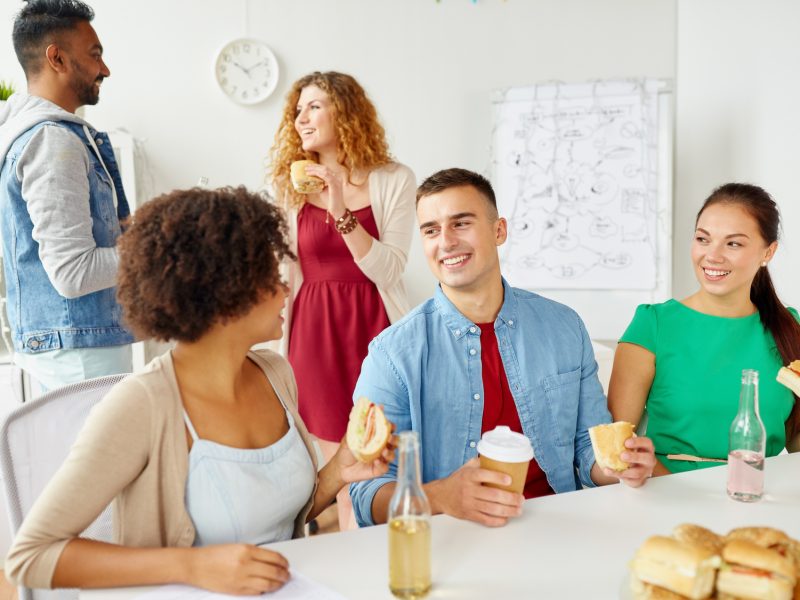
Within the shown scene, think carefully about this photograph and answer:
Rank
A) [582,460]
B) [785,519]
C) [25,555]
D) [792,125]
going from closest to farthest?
[25,555] → [785,519] → [582,460] → [792,125]

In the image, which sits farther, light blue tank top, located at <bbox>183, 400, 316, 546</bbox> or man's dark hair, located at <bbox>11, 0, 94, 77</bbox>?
man's dark hair, located at <bbox>11, 0, 94, 77</bbox>

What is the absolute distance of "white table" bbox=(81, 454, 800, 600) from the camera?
3.47 feet

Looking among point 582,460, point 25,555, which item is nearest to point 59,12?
point 25,555

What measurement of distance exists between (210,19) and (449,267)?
2688mm

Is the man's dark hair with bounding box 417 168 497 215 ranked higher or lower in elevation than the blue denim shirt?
higher

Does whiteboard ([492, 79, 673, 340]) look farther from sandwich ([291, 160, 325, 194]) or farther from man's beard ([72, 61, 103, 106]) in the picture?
man's beard ([72, 61, 103, 106])

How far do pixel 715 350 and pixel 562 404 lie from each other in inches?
17.5

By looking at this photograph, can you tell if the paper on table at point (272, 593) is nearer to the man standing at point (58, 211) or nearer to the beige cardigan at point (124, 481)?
the beige cardigan at point (124, 481)

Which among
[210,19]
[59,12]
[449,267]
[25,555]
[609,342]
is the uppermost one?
[210,19]

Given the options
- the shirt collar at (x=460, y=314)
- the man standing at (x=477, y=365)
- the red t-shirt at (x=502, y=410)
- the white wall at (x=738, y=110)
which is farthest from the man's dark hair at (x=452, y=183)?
the white wall at (x=738, y=110)

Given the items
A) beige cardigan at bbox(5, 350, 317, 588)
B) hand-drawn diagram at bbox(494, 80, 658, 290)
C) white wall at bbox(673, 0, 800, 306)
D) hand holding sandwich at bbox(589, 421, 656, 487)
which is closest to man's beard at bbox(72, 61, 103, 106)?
beige cardigan at bbox(5, 350, 317, 588)

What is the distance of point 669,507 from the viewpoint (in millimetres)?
1348

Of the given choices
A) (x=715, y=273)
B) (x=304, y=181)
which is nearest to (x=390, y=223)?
(x=304, y=181)

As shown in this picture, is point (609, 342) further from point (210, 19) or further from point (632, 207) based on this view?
point (210, 19)
